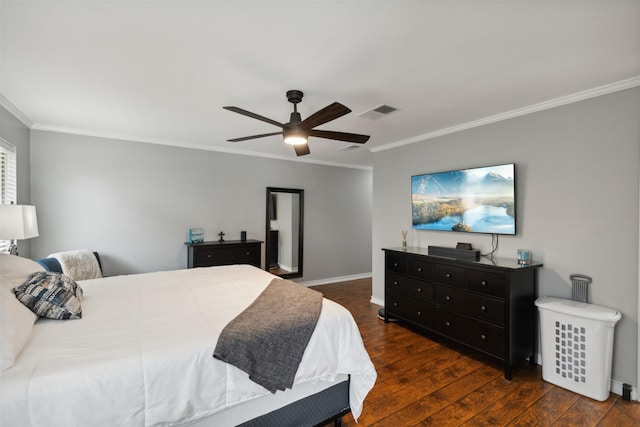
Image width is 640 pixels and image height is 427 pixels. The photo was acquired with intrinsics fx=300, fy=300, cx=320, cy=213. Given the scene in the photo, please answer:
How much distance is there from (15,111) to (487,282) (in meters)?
5.11

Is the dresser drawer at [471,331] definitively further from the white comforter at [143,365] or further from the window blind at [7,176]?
the window blind at [7,176]

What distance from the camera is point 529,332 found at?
9.57ft

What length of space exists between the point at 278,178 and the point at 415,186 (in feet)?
8.45

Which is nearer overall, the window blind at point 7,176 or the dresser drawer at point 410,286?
the window blind at point 7,176

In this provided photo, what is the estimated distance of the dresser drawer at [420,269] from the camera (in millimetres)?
3455

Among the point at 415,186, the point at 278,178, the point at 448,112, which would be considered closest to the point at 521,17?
the point at 448,112

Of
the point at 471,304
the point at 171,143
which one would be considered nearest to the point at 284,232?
the point at 171,143

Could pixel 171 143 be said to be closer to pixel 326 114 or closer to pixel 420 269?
pixel 326 114

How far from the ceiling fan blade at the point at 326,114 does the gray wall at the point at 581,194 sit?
208cm

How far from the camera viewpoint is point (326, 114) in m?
2.29

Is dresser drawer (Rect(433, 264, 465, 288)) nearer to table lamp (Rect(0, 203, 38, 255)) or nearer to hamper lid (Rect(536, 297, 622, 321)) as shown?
hamper lid (Rect(536, 297, 622, 321))

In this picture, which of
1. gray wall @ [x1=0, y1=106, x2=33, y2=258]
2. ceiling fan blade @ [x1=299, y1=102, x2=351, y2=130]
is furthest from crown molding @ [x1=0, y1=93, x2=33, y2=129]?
ceiling fan blade @ [x1=299, y1=102, x2=351, y2=130]

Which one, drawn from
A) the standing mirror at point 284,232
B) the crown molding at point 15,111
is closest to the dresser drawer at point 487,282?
the standing mirror at point 284,232

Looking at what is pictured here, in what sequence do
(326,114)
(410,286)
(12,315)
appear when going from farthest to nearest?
(410,286), (326,114), (12,315)
